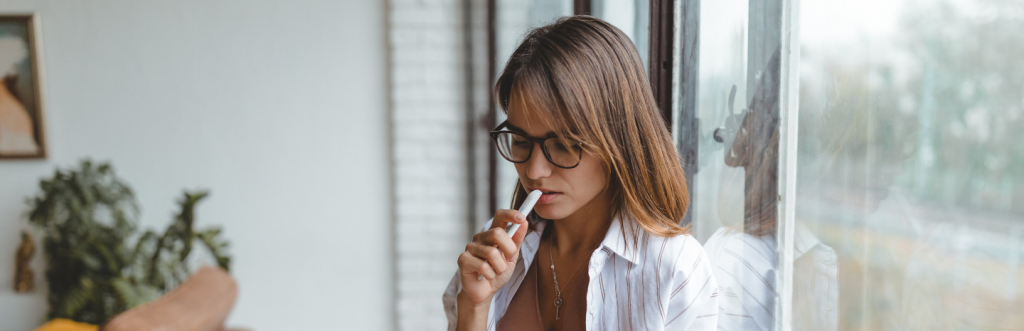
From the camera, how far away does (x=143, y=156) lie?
2.74m

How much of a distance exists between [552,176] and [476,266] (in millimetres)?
166

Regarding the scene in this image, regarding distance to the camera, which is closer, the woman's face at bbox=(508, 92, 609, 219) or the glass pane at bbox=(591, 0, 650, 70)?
the woman's face at bbox=(508, 92, 609, 219)

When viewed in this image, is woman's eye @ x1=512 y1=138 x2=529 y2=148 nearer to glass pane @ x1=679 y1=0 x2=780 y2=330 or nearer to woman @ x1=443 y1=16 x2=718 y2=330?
woman @ x1=443 y1=16 x2=718 y2=330

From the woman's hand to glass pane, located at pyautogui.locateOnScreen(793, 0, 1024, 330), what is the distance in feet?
1.17

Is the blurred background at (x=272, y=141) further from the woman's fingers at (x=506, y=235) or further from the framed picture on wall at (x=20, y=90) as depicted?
the woman's fingers at (x=506, y=235)

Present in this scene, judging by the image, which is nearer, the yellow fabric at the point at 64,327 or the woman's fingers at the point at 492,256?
the woman's fingers at the point at 492,256

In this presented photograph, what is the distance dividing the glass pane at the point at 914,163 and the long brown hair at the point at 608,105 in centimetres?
20

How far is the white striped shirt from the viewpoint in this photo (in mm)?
720

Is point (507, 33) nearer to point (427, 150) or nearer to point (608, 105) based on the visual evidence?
point (427, 150)

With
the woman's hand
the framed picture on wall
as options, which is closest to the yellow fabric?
the framed picture on wall

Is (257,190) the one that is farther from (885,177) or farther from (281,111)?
(885,177)

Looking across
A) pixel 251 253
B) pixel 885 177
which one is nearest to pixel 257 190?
pixel 251 253

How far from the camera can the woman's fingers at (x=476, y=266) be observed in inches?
30.5

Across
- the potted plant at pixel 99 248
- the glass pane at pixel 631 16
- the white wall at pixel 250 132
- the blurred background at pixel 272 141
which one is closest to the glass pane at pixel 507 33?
the blurred background at pixel 272 141
